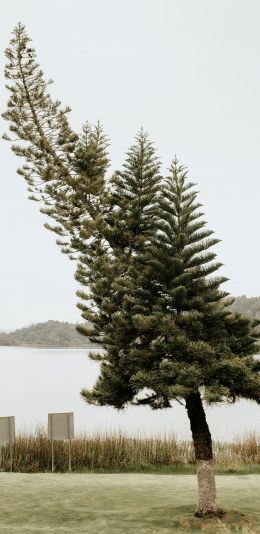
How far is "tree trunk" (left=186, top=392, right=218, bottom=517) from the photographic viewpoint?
36.9 feet

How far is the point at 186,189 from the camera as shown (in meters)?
12.3

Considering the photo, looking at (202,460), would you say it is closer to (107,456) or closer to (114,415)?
(107,456)

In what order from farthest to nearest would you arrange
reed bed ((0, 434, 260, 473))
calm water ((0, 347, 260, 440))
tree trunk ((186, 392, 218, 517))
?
calm water ((0, 347, 260, 440)) → reed bed ((0, 434, 260, 473)) → tree trunk ((186, 392, 218, 517))

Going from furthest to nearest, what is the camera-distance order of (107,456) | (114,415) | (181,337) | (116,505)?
1. (114,415)
2. (107,456)
3. (116,505)
4. (181,337)

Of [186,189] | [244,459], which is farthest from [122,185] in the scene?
[244,459]

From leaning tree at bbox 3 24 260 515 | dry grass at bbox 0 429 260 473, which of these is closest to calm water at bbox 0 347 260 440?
dry grass at bbox 0 429 260 473

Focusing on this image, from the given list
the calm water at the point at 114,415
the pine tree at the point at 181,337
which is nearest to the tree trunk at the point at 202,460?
the pine tree at the point at 181,337

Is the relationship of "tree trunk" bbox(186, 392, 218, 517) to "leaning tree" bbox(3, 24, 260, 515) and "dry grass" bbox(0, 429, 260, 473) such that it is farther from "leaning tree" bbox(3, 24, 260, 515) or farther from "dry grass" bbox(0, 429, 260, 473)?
"dry grass" bbox(0, 429, 260, 473)

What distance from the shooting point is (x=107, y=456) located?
19984 mm

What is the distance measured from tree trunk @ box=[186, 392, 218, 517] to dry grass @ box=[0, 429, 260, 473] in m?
8.62

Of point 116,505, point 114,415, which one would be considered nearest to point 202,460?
point 116,505

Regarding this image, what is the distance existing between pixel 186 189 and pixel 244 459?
12.1 metres

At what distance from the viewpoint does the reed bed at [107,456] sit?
19.7 m

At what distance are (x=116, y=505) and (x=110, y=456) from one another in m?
7.69
